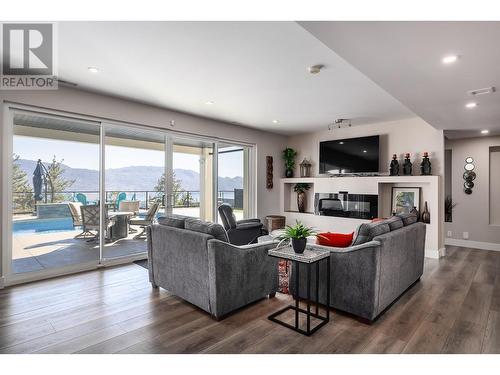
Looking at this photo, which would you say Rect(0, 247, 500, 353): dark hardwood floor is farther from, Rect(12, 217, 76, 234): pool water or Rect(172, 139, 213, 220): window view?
Rect(172, 139, 213, 220): window view

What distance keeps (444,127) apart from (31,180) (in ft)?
21.2

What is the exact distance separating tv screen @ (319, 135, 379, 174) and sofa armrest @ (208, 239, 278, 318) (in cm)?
370

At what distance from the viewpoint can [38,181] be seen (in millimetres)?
3754

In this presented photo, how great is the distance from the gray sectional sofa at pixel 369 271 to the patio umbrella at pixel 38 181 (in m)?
3.47

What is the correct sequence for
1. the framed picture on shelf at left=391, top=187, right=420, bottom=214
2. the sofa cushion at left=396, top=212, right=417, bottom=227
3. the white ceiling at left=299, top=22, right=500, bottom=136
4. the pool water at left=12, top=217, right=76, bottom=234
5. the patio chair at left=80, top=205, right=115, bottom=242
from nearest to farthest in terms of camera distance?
the white ceiling at left=299, top=22, right=500, bottom=136
the sofa cushion at left=396, top=212, right=417, bottom=227
the pool water at left=12, top=217, right=76, bottom=234
the patio chair at left=80, top=205, right=115, bottom=242
the framed picture on shelf at left=391, top=187, right=420, bottom=214

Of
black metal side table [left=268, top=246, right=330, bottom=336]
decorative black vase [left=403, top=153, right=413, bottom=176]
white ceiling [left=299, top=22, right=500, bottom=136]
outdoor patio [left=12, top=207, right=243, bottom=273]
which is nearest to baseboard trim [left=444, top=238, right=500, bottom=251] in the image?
decorative black vase [left=403, top=153, right=413, bottom=176]

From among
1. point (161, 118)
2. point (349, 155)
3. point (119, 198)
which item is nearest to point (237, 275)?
point (119, 198)

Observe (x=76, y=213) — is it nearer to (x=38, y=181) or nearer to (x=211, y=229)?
(x=38, y=181)

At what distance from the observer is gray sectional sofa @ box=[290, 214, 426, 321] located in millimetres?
2459

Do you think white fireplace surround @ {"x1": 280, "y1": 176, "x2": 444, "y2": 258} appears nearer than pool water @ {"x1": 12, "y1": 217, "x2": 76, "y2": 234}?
No

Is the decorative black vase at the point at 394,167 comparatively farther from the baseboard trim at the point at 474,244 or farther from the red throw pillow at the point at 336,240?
the red throw pillow at the point at 336,240

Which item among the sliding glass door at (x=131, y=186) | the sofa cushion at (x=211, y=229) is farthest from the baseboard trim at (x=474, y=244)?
the sliding glass door at (x=131, y=186)
